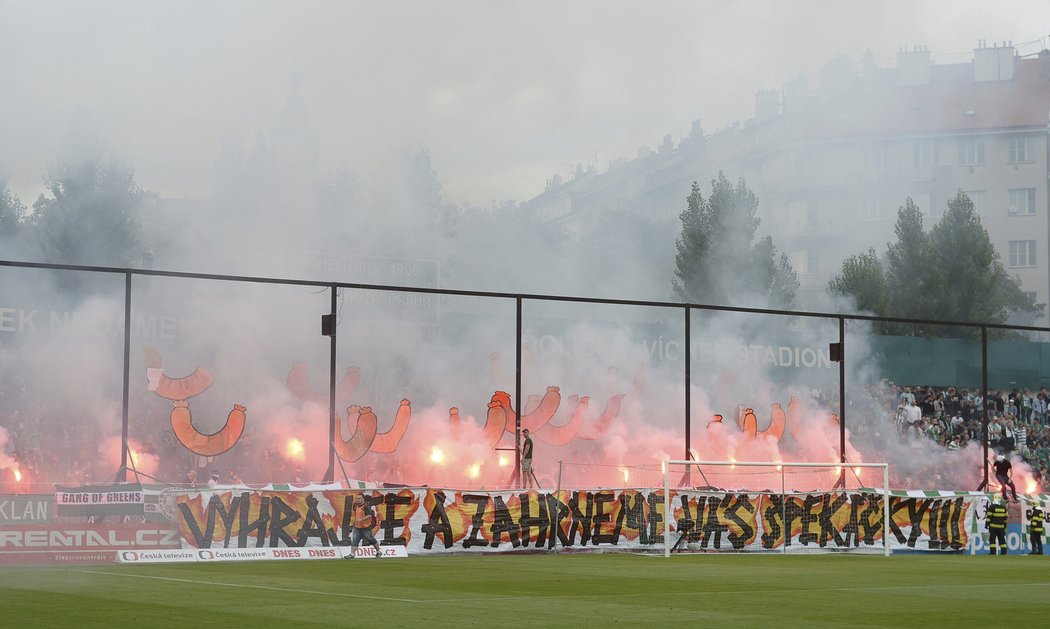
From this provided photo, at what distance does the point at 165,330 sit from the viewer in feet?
122

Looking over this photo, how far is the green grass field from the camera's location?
12314mm

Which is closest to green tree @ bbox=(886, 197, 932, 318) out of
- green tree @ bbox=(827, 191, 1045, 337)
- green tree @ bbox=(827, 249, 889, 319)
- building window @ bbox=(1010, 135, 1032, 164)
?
green tree @ bbox=(827, 191, 1045, 337)

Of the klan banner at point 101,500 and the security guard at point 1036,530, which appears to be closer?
the klan banner at point 101,500

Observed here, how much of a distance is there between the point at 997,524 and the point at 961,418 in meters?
17.7

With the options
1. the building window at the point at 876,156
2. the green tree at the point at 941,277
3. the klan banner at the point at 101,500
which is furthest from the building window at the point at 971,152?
the klan banner at the point at 101,500

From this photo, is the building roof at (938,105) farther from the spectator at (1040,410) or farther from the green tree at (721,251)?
the spectator at (1040,410)

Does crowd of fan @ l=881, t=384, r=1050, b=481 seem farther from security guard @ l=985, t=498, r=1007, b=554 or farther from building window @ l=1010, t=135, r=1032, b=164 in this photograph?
building window @ l=1010, t=135, r=1032, b=164

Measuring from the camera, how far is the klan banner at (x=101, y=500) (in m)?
22.5

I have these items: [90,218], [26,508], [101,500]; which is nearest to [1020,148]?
[90,218]

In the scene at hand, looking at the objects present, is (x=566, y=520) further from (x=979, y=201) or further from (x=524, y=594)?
(x=979, y=201)

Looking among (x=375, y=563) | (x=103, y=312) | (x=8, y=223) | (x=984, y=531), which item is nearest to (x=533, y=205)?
(x=8, y=223)

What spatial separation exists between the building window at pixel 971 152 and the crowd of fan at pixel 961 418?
43.2 metres

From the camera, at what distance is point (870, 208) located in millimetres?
84250

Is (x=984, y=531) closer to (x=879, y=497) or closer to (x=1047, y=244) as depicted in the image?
(x=879, y=497)
